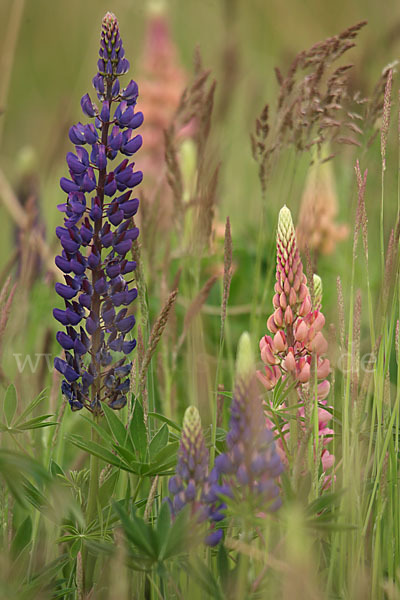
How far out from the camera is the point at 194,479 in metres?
1.18

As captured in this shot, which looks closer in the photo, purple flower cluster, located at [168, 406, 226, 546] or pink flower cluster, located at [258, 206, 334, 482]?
purple flower cluster, located at [168, 406, 226, 546]

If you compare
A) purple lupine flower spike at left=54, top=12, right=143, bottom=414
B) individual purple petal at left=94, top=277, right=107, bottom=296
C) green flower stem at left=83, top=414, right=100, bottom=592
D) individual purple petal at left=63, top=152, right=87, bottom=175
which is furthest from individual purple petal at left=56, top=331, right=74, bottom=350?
individual purple petal at left=63, top=152, right=87, bottom=175

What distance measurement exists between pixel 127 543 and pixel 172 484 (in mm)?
169

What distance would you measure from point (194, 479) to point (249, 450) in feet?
0.40

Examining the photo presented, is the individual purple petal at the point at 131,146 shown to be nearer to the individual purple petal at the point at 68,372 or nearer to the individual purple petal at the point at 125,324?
the individual purple petal at the point at 125,324

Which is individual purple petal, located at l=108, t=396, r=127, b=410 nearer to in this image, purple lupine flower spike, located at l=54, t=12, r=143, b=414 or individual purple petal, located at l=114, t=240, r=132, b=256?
purple lupine flower spike, located at l=54, t=12, r=143, b=414

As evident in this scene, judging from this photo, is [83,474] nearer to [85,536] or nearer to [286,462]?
[85,536]

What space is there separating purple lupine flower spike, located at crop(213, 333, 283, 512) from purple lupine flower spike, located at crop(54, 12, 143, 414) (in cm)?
38

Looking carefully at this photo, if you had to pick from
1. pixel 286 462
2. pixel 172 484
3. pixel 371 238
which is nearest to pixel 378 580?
pixel 286 462

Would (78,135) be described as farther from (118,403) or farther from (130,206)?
(118,403)

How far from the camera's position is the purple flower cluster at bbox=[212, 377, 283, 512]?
1.11 metres

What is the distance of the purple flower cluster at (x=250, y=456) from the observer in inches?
43.8

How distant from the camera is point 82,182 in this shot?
1459mm

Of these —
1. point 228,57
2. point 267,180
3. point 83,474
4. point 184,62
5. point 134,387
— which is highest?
point 184,62
